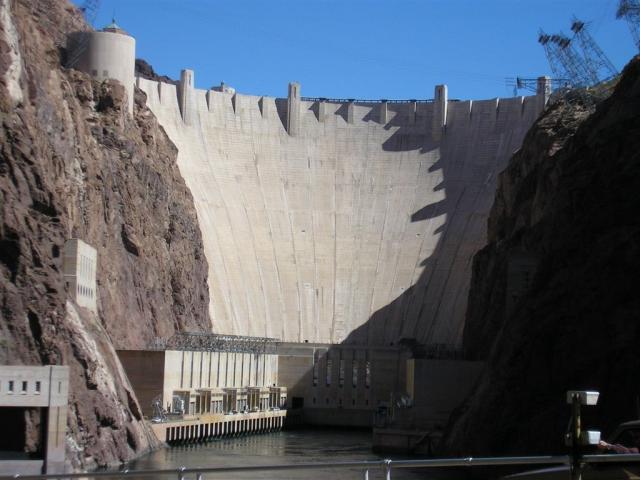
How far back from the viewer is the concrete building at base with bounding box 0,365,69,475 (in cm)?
5384

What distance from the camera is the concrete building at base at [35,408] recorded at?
177ft

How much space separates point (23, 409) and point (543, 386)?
23.6 meters

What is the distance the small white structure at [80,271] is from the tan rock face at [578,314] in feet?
77.0

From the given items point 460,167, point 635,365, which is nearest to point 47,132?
point 635,365

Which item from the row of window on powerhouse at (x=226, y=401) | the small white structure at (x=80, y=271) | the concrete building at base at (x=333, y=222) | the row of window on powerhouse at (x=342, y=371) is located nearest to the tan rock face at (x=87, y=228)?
the small white structure at (x=80, y=271)

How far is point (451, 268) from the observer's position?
12156 centimetres

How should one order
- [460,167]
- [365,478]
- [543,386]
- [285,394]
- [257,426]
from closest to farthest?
[365,478] < [543,386] < [257,426] < [285,394] < [460,167]

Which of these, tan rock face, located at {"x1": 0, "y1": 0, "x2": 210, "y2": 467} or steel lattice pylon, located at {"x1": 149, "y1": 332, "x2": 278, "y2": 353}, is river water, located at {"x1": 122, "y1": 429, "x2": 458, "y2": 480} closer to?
tan rock face, located at {"x1": 0, "y1": 0, "x2": 210, "y2": 467}

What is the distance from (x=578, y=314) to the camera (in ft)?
183

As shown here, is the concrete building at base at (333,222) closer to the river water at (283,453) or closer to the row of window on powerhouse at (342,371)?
the row of window on powerhouse at (342,371)

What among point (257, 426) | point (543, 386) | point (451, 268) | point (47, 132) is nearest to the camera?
point (543, 386)

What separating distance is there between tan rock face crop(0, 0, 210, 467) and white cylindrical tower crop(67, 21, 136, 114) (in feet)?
7.61

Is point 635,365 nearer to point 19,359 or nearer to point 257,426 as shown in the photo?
point 19,359

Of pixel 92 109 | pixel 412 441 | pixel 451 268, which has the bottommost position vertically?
pixel 412 441
